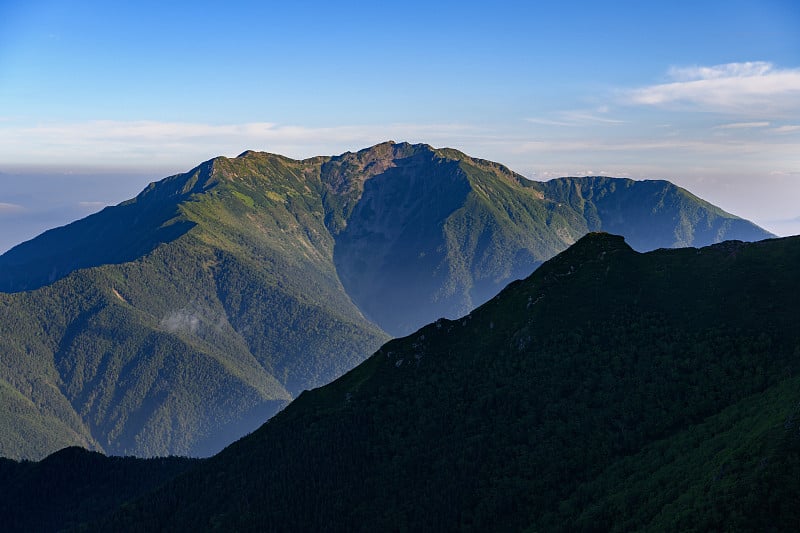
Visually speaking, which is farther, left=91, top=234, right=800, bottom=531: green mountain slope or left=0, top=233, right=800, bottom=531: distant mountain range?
left=91, top=234, right=800, bottom=531: green mountain slope

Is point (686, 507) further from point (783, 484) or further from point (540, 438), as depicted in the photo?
point (540, 438)

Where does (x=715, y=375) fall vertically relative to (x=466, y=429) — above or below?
above

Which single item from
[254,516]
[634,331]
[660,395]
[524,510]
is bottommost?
[254,516]

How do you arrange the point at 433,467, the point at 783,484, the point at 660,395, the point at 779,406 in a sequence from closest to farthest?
the point at 783,484 < the point at 779,406 < the point at 660,395 < the point at 433,467

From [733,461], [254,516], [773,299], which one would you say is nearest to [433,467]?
[254,516]

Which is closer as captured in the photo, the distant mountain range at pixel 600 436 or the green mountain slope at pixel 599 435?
the distant mountain range at pixel 600 436

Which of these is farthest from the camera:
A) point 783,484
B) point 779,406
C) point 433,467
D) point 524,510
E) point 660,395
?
point 433,467

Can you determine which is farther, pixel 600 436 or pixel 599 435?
pixel 599 435

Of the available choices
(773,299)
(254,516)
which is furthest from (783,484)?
(254,516)

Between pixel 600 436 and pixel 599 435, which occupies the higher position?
pixel 599 435

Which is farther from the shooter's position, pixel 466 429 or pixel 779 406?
pixel 466 429
